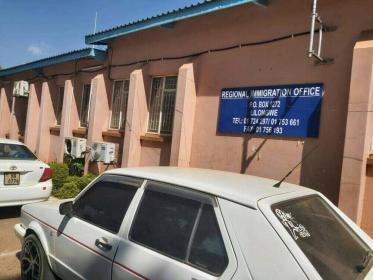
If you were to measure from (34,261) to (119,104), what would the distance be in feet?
24.0

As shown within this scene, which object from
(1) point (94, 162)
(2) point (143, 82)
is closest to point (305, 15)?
(2) point (143, 82)

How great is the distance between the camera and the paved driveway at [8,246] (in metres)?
4.70

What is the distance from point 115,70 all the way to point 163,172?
814 centimetres

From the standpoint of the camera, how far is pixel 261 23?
7340 millimetres

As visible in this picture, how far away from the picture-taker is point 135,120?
31.7ft

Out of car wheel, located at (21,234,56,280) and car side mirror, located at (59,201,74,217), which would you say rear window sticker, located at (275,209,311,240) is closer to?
car side mirror, located at (59,201,74,217)

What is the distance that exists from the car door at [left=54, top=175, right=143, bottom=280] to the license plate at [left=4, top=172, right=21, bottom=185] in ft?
11.7

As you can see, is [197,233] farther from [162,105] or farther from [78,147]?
[78,147]

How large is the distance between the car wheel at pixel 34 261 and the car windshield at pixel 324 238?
2451mm

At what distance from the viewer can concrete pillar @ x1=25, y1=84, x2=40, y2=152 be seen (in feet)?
48.3

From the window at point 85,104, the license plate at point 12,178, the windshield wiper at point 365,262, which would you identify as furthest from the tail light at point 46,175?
the windshield wiper at point 365,262

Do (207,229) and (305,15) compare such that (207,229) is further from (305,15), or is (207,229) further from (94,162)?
(94,162)

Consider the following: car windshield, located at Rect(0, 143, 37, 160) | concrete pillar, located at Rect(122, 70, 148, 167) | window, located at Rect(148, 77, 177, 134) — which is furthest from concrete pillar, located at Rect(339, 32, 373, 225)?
car windshield, located at Rect(0, 143, 37, 160)

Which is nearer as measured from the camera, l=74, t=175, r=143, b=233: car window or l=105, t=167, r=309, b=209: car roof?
l=105, t=167, r=309, b=209: car roof
